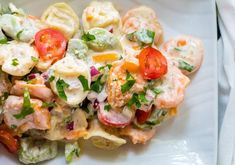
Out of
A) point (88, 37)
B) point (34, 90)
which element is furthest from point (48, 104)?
point (88, 37)

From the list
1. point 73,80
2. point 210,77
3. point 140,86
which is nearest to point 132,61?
point 140,86

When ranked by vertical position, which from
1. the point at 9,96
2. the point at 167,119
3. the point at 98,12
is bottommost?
the point at 167,119

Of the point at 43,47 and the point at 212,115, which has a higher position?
the point at 43,47

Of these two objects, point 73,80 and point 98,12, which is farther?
point 98,12

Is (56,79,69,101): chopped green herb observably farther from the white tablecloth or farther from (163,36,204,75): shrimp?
the white tablecloth

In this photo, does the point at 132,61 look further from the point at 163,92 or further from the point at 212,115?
the point at 212,115

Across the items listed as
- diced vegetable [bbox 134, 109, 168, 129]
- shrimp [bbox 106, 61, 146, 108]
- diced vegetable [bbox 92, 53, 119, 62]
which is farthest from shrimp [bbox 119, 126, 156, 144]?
diced vegetable [bbox 92, 53, 119, 62]
